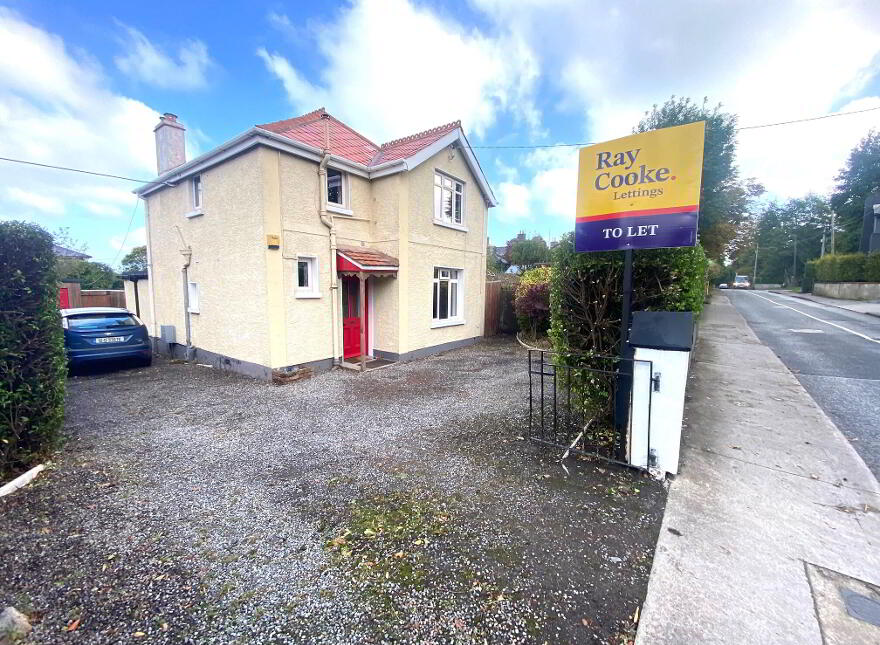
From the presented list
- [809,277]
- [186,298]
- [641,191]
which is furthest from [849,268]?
[186,298]

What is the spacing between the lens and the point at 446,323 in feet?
37.3

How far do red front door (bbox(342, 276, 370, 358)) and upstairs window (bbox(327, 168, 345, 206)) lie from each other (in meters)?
1.94

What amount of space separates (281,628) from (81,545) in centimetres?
195

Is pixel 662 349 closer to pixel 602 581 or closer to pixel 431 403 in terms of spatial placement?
pixel 602 581

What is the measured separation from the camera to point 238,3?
805cm

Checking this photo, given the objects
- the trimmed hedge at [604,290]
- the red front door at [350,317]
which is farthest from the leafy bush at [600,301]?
the red front door at [350,317]

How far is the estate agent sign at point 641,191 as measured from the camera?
3557 millimetres

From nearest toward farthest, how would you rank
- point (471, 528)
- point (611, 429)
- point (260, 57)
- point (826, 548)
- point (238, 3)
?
point (826, 548) → point (471, 528) → point (611, 429) → point (238, 3) → point (260, 57)

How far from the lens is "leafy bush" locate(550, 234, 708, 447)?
4129 millimetres

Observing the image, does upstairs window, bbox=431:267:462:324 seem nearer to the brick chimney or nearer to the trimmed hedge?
the trimmed hedge

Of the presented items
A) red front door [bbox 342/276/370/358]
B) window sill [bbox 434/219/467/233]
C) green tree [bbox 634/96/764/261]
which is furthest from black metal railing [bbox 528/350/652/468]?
green tree [bbox 634/96/764/261]

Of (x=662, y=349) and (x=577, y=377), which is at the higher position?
(x=662, y=349)

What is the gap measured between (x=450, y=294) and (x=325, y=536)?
9294 millimetres

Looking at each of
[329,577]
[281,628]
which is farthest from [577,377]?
[281,628]
